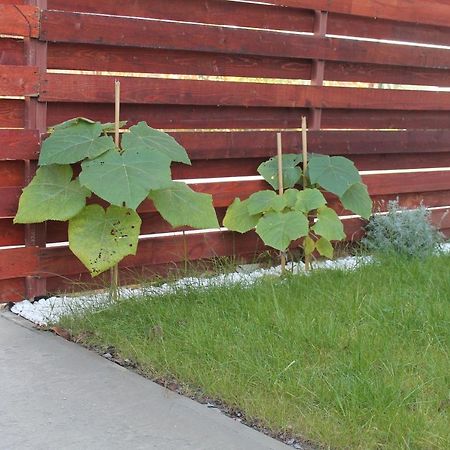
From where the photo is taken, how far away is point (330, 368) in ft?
11.5

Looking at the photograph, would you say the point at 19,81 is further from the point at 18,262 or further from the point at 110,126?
the point at 18,262

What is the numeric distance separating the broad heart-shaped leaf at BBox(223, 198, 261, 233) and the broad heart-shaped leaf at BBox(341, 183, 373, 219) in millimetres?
636

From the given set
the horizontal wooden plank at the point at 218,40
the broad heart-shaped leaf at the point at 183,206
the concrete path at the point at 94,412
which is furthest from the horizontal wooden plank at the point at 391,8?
the concrete path at the point at 94,412

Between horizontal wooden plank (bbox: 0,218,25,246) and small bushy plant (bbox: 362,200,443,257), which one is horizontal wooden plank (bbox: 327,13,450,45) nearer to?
small bushy plant (bbox: 362,200,443,257)

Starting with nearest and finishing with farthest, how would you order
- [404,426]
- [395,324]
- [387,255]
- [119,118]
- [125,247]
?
[404,426]
[395,324]
[125,247]
[119,118]
[387,255]

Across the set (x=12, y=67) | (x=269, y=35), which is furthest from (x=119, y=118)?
(x=269, y=35)

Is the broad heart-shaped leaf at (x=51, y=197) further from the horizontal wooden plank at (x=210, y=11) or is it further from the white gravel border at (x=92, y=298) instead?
the horizontal wooden plank at (x=210, y=11)

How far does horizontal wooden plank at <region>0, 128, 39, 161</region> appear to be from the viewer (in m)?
4.38

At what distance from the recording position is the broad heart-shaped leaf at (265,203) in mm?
5129

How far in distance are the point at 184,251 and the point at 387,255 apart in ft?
4.65

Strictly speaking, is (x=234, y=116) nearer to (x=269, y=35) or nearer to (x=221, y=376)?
(x=269, y=35)

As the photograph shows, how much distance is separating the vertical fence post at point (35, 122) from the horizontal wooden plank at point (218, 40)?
0.08 meters

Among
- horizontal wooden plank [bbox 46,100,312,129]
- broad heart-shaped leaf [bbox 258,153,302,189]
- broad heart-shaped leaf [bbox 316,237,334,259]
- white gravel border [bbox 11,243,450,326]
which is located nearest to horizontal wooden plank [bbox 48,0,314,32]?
horizontal wooden plank [bbox 46,100,312,129]

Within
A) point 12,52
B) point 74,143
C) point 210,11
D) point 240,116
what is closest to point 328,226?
point 240,116
